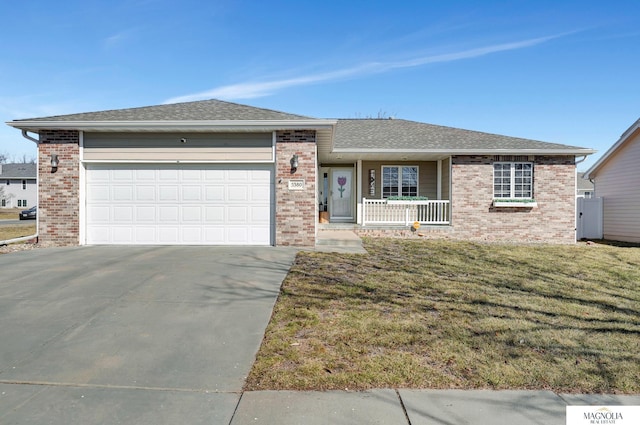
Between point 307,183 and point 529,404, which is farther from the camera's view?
point 307,183

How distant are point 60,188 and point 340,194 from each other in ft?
32.6

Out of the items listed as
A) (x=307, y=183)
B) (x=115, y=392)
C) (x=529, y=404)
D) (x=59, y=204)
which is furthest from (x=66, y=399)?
(x=59, y=204)

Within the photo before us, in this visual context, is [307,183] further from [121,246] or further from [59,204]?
[59,204]

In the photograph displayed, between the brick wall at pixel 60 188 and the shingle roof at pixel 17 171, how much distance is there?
163 ft

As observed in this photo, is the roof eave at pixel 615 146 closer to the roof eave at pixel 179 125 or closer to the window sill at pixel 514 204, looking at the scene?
the window sill at pixel 514 204

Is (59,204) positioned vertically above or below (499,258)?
above

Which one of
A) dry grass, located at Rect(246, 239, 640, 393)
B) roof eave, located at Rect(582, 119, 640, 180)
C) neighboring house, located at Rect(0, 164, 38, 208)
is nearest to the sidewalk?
dry grass, located at Rect(246, 239, 640, 393)

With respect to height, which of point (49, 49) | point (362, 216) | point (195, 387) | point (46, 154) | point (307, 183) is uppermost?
point (49, 49)

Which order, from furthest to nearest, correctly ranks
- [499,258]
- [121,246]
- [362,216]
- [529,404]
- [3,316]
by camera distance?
[362,216] < [121,246] < [499,258] < [3,316] < [529,404]

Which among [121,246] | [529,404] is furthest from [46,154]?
[529,404]

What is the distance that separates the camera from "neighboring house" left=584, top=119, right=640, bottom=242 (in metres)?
14.4

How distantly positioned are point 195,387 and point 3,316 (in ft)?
10.6

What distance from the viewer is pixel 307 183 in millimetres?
9594

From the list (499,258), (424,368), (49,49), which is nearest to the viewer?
(424,368)
